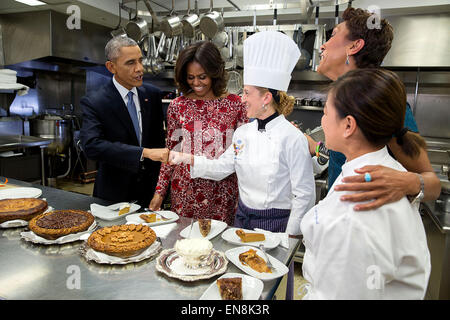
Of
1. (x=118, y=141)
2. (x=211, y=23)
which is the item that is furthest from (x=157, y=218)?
(x=211, y=23)

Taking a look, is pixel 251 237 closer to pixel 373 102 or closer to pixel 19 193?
pixel 373 102

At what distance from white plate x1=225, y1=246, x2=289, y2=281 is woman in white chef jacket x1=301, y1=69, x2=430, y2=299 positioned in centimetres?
12

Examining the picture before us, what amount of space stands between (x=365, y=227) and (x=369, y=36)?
885 mm

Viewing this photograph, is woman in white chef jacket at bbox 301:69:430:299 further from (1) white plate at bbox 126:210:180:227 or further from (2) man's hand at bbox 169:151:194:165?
(2) man's hand at bbox 169:151:194:165

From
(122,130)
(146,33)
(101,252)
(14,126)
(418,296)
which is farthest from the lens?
(14,126)

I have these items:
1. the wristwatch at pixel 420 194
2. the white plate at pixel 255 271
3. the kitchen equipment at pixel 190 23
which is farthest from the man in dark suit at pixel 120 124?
the wristwatch at pixel 420 194

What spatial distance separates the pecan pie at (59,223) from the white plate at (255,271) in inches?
25.8

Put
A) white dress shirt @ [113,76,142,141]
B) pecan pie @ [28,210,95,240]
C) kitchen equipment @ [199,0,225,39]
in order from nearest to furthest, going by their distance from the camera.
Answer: pecan pie @ [28,210,95,240], white dress shirt @ [113,76,142,141], kitchen equipment @ [199,0,225,39]

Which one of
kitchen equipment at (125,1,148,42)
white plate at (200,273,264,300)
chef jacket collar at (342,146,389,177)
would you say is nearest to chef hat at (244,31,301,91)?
chef jacket collar at (342,146,389,177)

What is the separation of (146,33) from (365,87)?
11.5 feet

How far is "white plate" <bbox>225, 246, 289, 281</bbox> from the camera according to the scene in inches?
43.0
